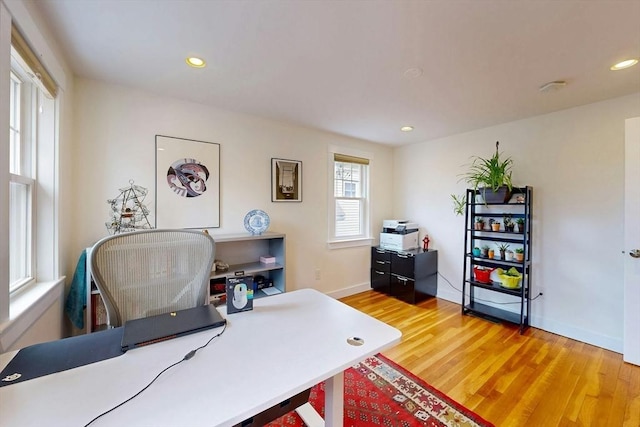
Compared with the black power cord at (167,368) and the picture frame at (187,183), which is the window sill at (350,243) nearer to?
the picture frame at (187,183)

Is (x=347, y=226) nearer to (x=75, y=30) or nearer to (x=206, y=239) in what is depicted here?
(x=206, y=239)

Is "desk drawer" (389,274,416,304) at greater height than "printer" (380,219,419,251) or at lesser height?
lesser

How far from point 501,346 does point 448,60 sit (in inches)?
97.7

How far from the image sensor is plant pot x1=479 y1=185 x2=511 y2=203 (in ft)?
9.20

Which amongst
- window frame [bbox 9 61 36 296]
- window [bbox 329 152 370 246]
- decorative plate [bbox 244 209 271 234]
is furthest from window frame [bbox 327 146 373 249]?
window frame [bbox 9 61 36 296]

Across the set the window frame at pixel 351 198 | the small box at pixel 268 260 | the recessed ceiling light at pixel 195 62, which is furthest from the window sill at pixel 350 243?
the recessed ceiling light at pixel 195 62

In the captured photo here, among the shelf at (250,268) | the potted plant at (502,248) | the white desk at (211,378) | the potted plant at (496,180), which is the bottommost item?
the shelf at (250,268)

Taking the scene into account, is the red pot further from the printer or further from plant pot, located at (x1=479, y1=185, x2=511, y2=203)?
the printer

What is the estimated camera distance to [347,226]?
386 cm

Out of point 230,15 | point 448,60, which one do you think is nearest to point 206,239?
point 230,15

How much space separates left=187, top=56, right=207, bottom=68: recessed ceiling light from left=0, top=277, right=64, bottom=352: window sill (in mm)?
1715

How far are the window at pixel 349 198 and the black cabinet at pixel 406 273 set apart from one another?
48 cm

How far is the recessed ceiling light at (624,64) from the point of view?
178cm

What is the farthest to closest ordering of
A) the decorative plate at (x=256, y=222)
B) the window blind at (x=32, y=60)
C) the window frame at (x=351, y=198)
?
the window frame at (x=351, y=198) < the decorative plate at (x=256, y=222) < the window blind at (x=32, y=60)
